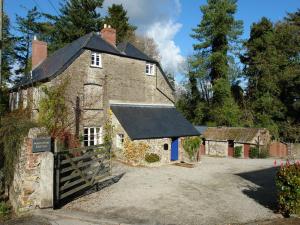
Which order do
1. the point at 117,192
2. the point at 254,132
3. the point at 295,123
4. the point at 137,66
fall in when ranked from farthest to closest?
the point at 295,123
the point at 254,132
the point at 137,66
the point at 117,192

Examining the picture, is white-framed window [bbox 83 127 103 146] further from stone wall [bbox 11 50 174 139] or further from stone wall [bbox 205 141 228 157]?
stone wall [bbox 205 141 228 157]

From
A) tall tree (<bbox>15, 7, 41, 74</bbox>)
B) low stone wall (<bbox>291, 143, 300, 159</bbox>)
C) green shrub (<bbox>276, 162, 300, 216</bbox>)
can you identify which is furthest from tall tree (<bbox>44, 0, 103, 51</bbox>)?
green shrub (<bbox>276, 162, 300, 216</bbox>)

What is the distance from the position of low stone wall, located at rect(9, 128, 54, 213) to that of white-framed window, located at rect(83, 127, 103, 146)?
14.3 metres

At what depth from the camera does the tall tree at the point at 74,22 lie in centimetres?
4284

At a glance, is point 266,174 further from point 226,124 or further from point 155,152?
point 226,124

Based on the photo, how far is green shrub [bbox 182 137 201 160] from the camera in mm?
25469

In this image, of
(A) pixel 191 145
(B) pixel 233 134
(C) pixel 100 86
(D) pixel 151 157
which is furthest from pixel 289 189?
(B) pixel 233 134

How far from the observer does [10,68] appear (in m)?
44.3

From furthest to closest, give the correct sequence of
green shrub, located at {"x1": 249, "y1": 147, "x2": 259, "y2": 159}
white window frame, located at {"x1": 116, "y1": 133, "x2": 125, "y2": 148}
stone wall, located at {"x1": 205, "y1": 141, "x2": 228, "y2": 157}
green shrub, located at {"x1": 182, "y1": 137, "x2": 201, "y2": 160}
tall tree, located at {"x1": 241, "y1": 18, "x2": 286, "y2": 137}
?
tall tree, located at {"x1": 241, "y1": 18, "x2": 286, "y2": 137} → stone wall, located at {"x1": 205, "y1": 141, "x2": 228, "y2": 157} → green shrub, located at {"x1": 249, "y1": 147, "x2": 259, "y2": 159} → green shrub, located at {"x1": 182, "y1": 137, "x2": 201, "y2": 160} → white window frame, located at {"x1": 116, "y1": 133, "x2": 125, "y2": 148}

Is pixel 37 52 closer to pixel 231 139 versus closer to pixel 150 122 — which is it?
pixel 150 122

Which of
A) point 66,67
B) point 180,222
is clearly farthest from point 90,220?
point 66,67

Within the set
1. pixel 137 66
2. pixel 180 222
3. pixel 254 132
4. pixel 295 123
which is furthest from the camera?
pixel 295 123

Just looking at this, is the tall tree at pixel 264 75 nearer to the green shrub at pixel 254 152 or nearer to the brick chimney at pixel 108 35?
the green shrub at pixel 254 152

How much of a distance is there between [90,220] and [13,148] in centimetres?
386
